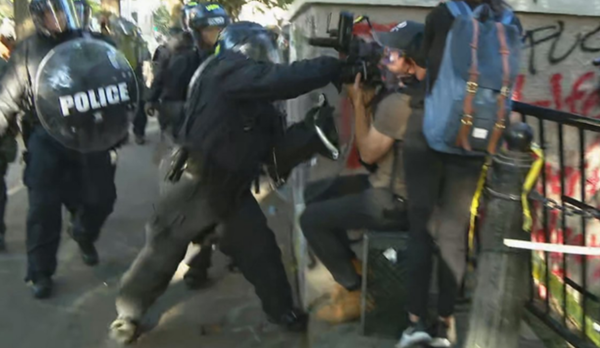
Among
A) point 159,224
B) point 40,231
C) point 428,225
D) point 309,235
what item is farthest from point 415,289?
point 40,231

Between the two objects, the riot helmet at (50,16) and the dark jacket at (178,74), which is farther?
the dark jacket at (178,74)

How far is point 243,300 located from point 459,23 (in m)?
2.60

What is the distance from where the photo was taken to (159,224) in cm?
384

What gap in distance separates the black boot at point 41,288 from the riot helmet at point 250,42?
224cm

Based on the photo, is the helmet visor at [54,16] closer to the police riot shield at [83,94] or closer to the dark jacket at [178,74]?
the police riot shield at [83,94]

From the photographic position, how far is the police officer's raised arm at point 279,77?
3.31 metres

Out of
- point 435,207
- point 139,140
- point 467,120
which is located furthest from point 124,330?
point 139,140

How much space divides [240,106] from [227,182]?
0.45 metres

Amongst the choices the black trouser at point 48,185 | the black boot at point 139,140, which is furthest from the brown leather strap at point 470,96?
the black boot at point 139,140

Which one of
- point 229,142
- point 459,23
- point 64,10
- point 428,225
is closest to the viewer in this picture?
point 459,23

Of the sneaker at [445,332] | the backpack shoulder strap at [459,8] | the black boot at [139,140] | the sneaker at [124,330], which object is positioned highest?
the backpack shoulder strap at [459,8]

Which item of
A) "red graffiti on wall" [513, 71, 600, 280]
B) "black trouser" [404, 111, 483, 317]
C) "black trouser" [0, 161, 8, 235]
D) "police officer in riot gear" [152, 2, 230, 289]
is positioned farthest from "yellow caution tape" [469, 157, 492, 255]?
"black trouser" [0, 161, 8, 235]

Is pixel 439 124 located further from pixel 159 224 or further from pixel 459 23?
pixel 159 224

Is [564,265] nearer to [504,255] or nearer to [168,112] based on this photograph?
[504,255]
